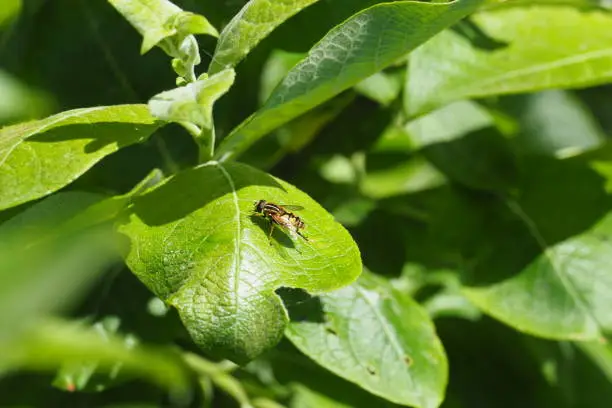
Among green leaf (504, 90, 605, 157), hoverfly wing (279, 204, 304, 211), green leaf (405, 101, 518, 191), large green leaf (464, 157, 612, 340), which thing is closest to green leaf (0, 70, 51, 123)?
hoverfly wing (279, 204, 304, 211)

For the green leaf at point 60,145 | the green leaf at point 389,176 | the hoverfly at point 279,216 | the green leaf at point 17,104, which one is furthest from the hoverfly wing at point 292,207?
the green leaf at point 389,176

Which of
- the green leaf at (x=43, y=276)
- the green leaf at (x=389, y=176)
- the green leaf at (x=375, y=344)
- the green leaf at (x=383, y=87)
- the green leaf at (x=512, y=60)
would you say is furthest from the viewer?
the green leaf at (x=389, y=176)

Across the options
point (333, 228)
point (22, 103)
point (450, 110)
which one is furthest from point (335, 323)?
→ point (450, 110)

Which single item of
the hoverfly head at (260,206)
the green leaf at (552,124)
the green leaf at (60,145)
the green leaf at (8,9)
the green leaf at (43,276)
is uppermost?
the green leaf at (43,276)

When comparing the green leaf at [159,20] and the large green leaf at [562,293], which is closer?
the green leaf at [159,20]

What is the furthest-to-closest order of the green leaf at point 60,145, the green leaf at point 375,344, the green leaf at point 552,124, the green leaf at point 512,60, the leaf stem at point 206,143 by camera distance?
the green leaf at point 552,124 < the green leaf at point 512,60 < the green leaf at point 375,344 < the leaf stem at point 206,143 < the green leaf at point 60,145

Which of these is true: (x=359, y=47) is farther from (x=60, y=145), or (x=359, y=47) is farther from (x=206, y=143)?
(x=60, y=145)

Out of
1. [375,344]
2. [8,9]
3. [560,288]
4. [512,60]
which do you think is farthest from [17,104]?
[560,288]

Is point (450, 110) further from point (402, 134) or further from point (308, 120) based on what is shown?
point (308, 120)

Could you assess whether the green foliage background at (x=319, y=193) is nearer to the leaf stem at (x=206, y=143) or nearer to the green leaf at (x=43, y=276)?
the leaf stem at (x=206, y=143)
